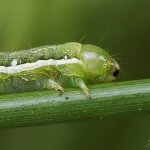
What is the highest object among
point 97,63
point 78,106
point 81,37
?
point 81,37

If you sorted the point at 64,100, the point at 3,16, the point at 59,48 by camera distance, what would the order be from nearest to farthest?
the point at 64,100, the point at 59,48, the point at 3,16

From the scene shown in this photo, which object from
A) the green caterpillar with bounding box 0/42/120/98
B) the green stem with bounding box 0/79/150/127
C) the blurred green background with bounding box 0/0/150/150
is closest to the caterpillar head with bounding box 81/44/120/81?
the green caterpillar with bounding box 0/42/120/98

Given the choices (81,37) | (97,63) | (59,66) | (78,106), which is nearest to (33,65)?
(59,66)

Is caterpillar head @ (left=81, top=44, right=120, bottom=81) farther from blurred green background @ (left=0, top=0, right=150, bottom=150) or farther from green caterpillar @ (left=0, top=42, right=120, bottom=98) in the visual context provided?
blurred green background @ (left=0, top=0, right=150, bottom=150)

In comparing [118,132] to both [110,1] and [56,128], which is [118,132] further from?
[110,1]

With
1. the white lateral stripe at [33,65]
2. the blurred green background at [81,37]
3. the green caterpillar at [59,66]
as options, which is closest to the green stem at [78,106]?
the green caterpillar at [59,66]

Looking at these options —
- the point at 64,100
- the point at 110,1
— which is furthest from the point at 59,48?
the point at 110,1

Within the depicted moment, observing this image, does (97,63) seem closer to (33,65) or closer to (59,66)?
(59,66)
